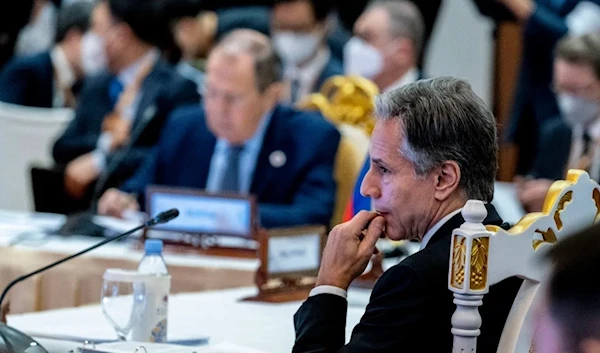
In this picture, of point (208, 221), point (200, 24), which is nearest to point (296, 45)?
point (200, 24)

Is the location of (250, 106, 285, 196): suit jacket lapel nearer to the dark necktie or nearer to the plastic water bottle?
the dark necktie

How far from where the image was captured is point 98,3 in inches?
307

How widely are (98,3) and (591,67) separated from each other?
3.73 m

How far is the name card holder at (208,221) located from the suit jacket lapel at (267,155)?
0.60 m

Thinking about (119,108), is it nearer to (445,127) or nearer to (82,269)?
(82,269)

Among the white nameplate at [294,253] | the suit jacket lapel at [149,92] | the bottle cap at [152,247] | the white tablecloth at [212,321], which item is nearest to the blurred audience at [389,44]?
the suit jacket lapel at [149,92]

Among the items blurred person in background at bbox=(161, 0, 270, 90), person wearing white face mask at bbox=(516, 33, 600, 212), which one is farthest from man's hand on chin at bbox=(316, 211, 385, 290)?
blurred person in background at bbox=(161, 0, 270, 90)

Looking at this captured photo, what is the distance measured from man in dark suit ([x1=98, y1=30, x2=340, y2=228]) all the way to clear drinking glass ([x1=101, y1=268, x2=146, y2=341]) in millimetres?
2077

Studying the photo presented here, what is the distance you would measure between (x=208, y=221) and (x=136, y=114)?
212 centimetres

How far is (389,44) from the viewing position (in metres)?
5.85

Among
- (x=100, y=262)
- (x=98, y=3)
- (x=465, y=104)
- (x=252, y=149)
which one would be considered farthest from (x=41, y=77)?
(x=465, y=104)

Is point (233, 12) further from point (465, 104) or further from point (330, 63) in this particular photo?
point (465, 104)

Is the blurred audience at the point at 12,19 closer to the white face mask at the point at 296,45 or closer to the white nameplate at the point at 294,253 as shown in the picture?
the white face mask at the point at 296,45

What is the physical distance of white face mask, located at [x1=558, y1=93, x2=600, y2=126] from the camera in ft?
17.2
